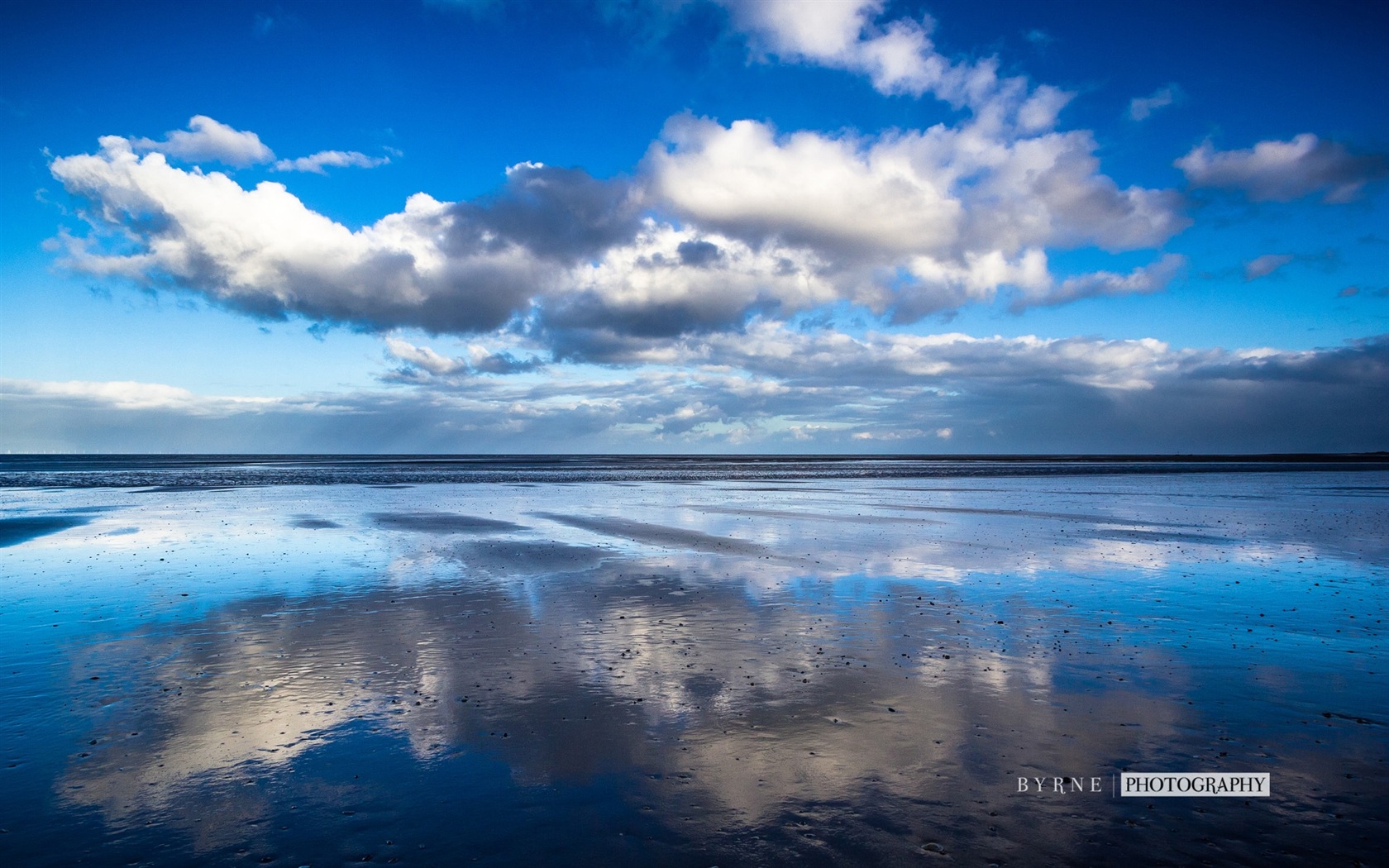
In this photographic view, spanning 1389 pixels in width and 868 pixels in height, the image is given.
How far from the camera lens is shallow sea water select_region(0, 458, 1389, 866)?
695cm

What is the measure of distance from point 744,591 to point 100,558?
71.5 ft

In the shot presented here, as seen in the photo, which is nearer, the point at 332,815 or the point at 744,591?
the point at 332,815

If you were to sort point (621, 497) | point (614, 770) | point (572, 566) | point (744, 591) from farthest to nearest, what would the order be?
point (621, 497) < point (572, 566) < point (744, 591) < point (614, 770)

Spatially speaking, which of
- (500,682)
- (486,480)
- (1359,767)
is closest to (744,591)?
(500,682)

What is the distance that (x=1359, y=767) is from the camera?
8.29 m

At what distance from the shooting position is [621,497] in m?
53.9

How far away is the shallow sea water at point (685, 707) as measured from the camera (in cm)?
695

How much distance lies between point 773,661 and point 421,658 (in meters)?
6.18

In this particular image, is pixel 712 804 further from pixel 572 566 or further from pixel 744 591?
pixel 572 566

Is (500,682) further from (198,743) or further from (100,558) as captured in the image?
(100,558)

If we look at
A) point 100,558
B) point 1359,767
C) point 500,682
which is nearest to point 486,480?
point 100,558

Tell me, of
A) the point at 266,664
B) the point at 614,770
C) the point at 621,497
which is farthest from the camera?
the point at 621,497

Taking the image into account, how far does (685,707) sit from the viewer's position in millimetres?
10250

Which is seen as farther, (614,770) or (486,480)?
(486,480)
